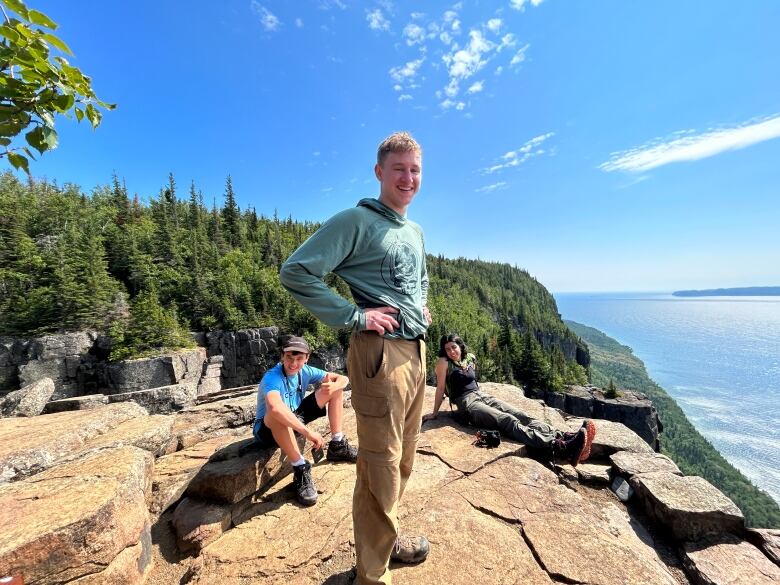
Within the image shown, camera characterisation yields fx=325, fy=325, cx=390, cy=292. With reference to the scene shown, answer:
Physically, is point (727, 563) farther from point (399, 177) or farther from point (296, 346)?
point (296, 346)

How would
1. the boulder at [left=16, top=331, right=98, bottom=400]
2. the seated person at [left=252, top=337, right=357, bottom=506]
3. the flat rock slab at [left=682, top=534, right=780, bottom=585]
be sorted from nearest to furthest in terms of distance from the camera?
the flat rock slab at [left=682, top=534, right=780, bottom=585], the seated person at [left=252, top=337, right=357, bottom=506], the boulder at [left=16, top=331, right=98, bottom=400]

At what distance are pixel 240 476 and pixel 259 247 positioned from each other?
2092 inches

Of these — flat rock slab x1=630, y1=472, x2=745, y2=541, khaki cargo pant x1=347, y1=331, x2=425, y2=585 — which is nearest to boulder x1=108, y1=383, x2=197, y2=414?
khaki cargo pant x1=347, y1=331, x2=425, y2=585

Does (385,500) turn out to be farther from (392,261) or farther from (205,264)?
(205,264)

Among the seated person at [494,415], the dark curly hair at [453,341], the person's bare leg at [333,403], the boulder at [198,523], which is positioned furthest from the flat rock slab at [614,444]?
the boulder at [198,523]

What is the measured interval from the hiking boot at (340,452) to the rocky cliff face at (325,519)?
0.15m

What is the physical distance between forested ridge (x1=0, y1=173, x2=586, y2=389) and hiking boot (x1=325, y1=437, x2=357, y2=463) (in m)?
23.1

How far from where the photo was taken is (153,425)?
4.92 meters

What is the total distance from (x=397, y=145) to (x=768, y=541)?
5083 millimetres

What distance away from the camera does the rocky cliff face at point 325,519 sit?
2.50 meters

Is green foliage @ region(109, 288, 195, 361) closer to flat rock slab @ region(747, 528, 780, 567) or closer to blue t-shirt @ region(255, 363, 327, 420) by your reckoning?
blue t-shirt @ region(255, 363, 327, 420)

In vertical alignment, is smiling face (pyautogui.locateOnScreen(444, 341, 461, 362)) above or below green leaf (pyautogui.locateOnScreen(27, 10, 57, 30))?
below

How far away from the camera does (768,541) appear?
318 centimetres

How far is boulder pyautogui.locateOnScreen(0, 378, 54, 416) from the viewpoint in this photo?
273 inches
